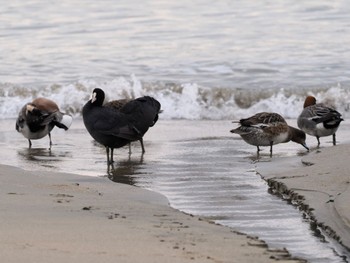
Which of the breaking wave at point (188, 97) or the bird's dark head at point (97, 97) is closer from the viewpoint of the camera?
the bird's dark head at point (97, 97)

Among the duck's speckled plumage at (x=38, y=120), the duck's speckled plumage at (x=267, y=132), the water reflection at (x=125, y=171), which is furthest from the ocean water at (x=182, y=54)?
the water reflection at (x=125, y=171)

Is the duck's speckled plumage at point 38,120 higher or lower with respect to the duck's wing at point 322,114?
lower

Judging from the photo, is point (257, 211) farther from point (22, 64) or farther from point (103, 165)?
point (22, 64)

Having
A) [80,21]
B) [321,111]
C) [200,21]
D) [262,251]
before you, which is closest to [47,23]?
[80,21]

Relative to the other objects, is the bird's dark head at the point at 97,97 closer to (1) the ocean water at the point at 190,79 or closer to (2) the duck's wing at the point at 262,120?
(1) the ocean water at the point at 190,79

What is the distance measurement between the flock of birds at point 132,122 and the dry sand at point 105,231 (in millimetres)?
3178

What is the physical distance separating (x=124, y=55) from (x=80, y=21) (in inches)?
228

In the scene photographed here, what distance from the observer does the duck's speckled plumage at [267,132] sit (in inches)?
525

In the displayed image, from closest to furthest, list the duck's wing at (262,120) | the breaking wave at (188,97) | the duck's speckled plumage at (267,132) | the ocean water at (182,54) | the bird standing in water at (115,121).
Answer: the bird standing in water at (115,121), the duck's speckled plumage at (267,132), the duck's wing at (262,120), the breaking wave at (188,97), the ocean water at (182,54)

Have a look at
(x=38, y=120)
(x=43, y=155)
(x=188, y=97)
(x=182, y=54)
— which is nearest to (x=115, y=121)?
(x=43, y=155)

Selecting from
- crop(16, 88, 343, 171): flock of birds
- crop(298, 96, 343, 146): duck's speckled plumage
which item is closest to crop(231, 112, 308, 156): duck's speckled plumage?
crop(16, 88, 343, 171): flock of birds

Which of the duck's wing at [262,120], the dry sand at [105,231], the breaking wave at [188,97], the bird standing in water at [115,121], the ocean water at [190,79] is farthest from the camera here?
the breaking wave at [188,97]

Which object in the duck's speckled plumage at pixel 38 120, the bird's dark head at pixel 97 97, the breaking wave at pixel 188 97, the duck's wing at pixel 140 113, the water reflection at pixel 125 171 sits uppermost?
the bird's dark head at pixel 97 97

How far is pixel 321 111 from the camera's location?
14.4 metres
